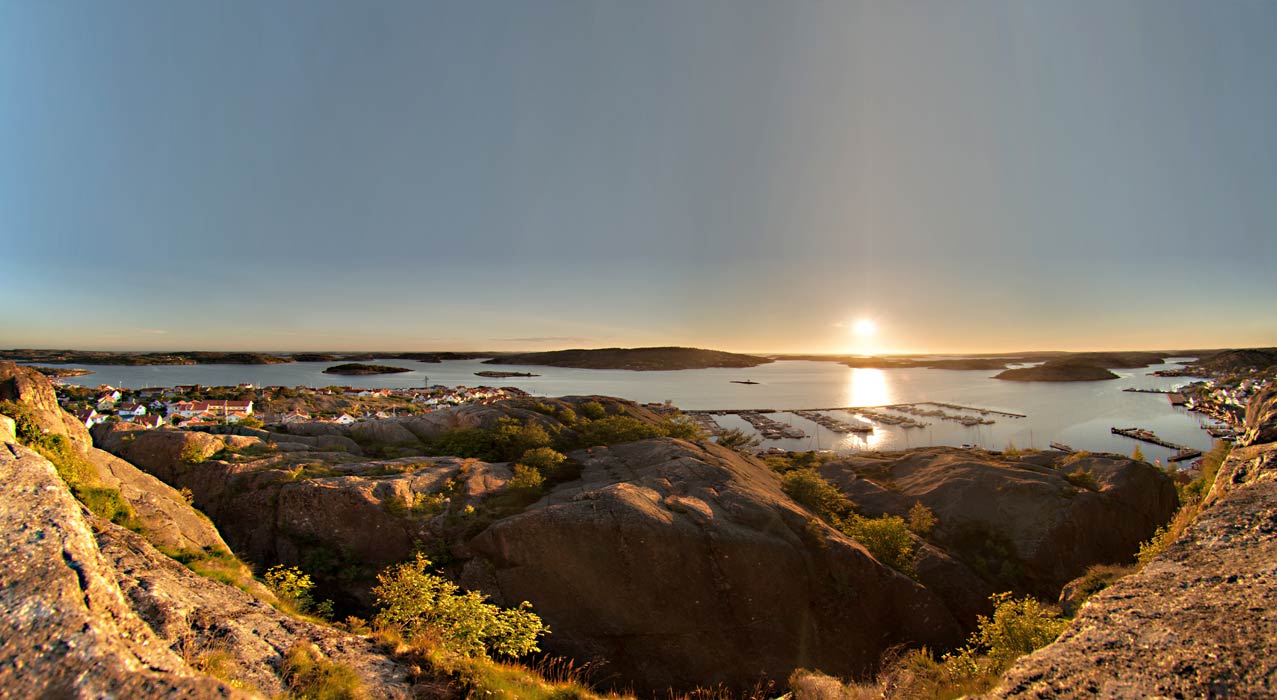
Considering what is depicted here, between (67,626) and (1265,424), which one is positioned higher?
(1265,424)

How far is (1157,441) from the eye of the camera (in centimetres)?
6631

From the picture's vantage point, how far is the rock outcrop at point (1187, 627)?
4410mm

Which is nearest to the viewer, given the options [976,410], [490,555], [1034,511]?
[490,555]

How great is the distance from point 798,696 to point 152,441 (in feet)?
68.3

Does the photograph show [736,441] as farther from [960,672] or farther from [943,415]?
[943,415]

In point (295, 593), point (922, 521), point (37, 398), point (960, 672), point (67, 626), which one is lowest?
point (922, 521)

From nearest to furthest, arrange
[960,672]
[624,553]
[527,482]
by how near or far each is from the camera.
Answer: [960,672] < [624,553] < [527,482]

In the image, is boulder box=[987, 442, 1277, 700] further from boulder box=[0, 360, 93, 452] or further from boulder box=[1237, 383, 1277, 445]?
boulder box=[0, 360, 93, 452]

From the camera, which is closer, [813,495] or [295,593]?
[295,593]

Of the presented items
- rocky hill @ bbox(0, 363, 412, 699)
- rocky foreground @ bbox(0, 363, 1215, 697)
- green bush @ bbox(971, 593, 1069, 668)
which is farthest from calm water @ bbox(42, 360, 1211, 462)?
rocky hill @ bbox(0, 363, 412, 699)

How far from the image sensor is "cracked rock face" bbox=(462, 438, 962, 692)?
1140 centimetres

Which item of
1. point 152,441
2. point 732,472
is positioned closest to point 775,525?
point 732,472

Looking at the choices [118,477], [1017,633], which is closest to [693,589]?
[1017,633]

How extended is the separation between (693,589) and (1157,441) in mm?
92311
